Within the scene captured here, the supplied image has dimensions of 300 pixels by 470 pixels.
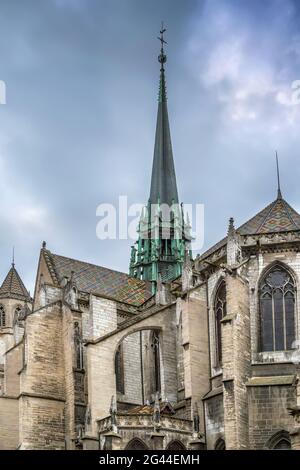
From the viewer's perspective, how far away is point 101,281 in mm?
54719

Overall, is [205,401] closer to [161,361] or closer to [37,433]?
[161,361]

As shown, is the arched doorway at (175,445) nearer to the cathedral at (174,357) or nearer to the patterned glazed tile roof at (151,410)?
the cathedral at (174,357)

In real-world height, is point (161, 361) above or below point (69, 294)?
below

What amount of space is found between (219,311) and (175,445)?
622 centimetres

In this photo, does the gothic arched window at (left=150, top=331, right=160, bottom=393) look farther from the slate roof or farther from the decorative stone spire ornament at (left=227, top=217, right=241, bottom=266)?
Result: the decorative stone spire ornament at (left=227, top=217, right=241, bottom=266)

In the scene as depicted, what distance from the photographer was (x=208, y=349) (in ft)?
145

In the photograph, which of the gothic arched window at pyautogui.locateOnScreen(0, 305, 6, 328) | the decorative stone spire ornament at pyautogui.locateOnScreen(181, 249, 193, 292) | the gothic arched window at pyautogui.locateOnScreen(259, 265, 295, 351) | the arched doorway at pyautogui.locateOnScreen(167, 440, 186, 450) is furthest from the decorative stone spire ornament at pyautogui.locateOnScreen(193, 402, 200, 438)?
the gothic arched window at pyautogui.locateOnScreen(0, 305, 6, 328)

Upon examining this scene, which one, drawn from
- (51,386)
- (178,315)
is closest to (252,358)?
(178,315)

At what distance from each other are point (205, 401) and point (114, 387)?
4.00 meters

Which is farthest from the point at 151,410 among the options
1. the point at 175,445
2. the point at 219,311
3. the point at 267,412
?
the point at 219,311

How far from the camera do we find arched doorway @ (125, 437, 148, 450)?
133 feet

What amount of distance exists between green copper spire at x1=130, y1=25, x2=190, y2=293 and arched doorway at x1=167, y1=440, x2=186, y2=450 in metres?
19.5

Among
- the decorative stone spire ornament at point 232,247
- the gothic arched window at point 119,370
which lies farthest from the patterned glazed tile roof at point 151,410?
the decorative stone spire ornament at point 232,247

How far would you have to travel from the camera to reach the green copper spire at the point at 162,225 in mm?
62906
